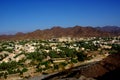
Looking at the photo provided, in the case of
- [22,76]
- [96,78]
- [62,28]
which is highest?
[62,28]

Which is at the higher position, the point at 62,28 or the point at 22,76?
the point at 62,28

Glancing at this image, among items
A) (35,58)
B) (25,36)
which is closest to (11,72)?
(35,58)

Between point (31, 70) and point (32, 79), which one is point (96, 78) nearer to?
point (32, 79)

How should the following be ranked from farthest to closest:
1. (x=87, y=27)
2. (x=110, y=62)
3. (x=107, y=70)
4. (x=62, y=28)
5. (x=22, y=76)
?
(x=62, y=28) → (x=87, y=27) → (x=22, y=76) → (x=110, y=62) → (x=107, y=70)

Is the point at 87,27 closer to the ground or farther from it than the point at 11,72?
farther from it

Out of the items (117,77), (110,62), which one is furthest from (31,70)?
(117,77)

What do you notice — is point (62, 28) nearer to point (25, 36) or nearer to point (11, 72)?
point (25, 36)

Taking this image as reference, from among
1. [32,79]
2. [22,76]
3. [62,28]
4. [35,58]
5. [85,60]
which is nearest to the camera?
[32,79]

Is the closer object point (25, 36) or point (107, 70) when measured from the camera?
point (107, 70)

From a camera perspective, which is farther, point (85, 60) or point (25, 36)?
point (25, 36)
